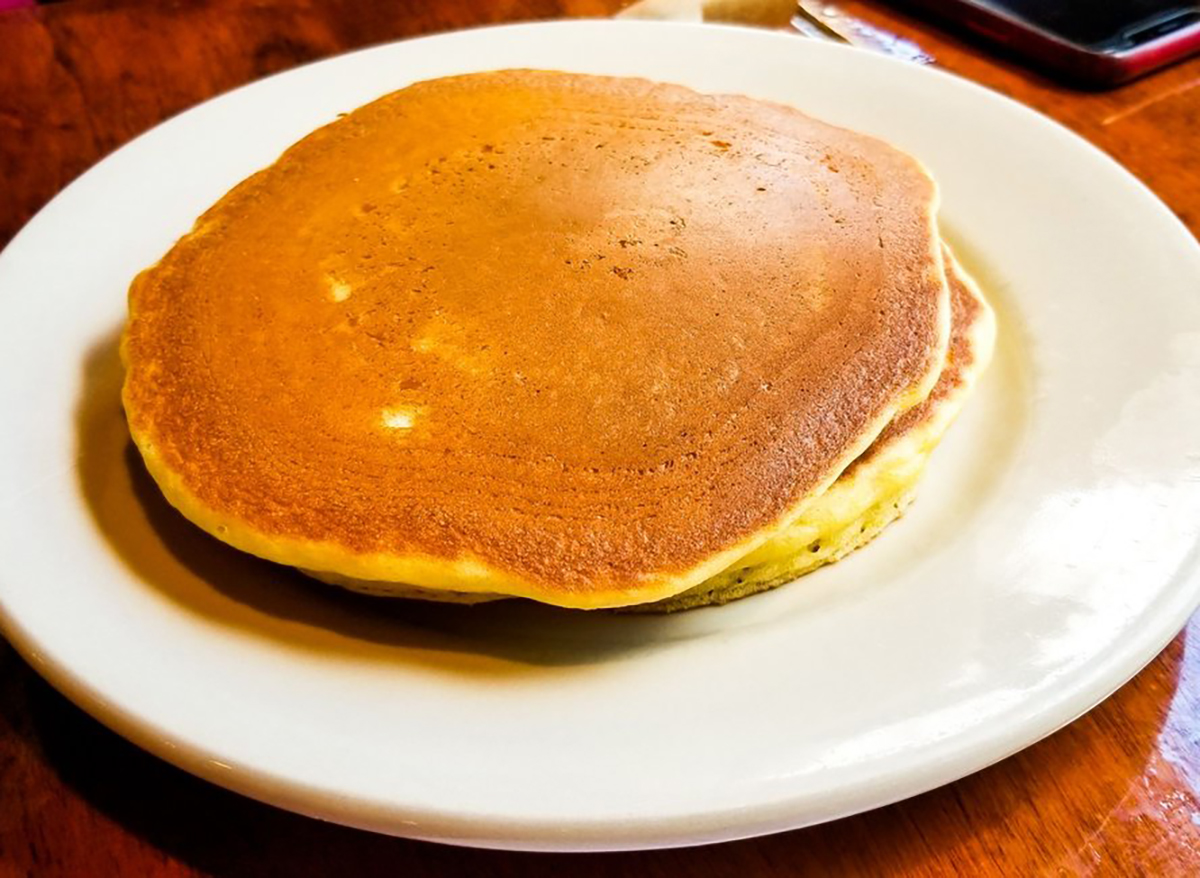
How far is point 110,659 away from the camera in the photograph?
0.69m

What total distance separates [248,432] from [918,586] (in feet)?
1.73

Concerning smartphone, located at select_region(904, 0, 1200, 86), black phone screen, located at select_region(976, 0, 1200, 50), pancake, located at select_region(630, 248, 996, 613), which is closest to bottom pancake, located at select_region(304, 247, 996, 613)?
pancake, located at select_region(630, 248, 996, 613)

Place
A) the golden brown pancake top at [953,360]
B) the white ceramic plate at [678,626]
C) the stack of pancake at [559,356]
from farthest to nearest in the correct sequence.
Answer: the golden brown pancake top at [953,360]
the stack of pancake at [559,356]
the white ceramic plate at [678,626]

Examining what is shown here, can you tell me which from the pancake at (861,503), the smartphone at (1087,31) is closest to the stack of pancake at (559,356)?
the pancake at (861,503)

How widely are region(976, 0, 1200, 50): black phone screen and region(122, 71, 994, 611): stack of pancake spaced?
73 cm

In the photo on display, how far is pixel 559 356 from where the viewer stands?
0.84 meters

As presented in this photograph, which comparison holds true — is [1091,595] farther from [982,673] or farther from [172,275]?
[172,275]

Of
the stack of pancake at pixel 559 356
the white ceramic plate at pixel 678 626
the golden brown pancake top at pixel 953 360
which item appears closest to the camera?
the white ceramic plate at pixel 678 626

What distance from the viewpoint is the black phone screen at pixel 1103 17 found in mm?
1585

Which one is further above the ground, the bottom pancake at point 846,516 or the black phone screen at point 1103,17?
the black phone screen at point 1103,17

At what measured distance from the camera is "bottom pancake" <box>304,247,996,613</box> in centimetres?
78

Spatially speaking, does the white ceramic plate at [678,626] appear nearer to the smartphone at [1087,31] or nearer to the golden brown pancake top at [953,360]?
the golden brown pancake top at [953,360]

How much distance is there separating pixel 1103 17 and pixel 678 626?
139cm

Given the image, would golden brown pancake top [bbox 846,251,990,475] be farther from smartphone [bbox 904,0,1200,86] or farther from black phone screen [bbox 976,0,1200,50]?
black phone screen [bbox 976,0,1200,50]
